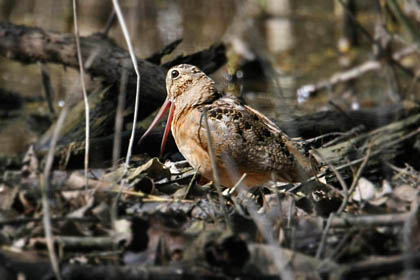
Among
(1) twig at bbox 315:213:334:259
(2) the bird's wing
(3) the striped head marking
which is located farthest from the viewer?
(3) the striped head marking

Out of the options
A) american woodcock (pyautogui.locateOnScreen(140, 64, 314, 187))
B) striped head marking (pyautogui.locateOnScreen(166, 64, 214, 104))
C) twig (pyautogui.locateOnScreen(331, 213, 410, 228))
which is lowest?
twig (pyautogui.locateOnScreen(331, 213, 410, 228))

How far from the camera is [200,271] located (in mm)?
2564

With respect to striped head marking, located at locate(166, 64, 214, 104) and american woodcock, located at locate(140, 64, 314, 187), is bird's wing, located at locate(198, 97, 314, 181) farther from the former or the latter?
striped head marking, located at locate(166, 64, 214, 104)

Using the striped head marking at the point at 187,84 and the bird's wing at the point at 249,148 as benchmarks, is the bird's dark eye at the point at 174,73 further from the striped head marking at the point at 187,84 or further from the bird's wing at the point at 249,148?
the bird's wing at the point at 249,148

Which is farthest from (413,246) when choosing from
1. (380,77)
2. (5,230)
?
(380,77)

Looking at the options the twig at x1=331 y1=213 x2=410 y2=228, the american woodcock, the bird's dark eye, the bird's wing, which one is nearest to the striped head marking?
the bird's dark eye

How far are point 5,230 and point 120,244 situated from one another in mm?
505

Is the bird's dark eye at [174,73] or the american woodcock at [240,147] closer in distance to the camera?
the american woodcock at [240,147]

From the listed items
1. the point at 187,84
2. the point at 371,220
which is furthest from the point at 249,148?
the point at 371,220

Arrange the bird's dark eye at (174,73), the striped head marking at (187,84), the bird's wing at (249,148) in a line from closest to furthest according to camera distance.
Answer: the bird's wing at (249,148) < the striped head marking at (187,84) < the bird's dark eye at (174,73)

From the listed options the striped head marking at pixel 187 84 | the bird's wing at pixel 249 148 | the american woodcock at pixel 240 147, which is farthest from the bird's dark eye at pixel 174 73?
Result: the bird's wing at pixel 249 148

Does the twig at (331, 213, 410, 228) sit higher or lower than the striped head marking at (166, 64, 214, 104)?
lower

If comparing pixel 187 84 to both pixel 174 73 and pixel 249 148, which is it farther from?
pixel 249 148

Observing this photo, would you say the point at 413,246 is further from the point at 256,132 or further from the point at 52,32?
the point at 52,32
